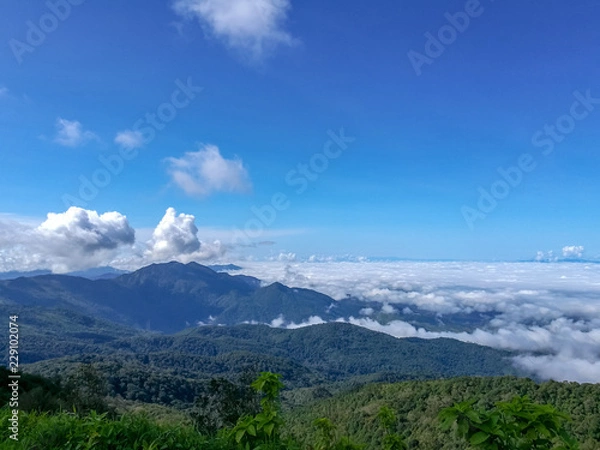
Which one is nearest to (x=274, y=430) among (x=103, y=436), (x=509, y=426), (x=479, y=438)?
(x=103, y=436)

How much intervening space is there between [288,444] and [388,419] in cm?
439

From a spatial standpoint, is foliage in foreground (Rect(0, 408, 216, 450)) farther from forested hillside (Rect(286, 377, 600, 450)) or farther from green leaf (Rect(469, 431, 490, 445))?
forested hillside (Rect(286, 377, 600, 450))

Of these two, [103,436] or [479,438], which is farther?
[103,436]

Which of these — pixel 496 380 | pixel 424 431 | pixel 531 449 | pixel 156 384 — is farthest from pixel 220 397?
pixel 156 384

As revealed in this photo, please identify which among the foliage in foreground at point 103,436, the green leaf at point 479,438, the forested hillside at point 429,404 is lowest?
the forested hillside at point 429,404

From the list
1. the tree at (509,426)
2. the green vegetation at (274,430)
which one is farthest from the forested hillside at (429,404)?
the tree at (509,426)

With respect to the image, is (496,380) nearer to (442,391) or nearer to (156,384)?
(442,391)

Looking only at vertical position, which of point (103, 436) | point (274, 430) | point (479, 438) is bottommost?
point (103, 436)

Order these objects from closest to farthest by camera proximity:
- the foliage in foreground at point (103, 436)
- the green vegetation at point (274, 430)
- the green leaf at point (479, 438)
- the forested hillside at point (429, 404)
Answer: the green leaf at point (479, 438), the green vegetation at point (274, 430), the foliage in foreground at point (103, 436), the forested hillside at point (429, 404)

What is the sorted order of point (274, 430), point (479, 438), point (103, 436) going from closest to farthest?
point (479, 438), point (274, 430), point (103, 436)

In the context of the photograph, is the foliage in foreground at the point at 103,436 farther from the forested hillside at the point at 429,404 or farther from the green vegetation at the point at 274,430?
the forested hillside at the point at 429,404

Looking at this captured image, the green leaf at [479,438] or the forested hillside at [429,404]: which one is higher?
the green leaf at [479,438]

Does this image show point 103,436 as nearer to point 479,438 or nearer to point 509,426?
point 479,438

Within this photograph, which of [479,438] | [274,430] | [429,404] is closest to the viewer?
[479,438]
